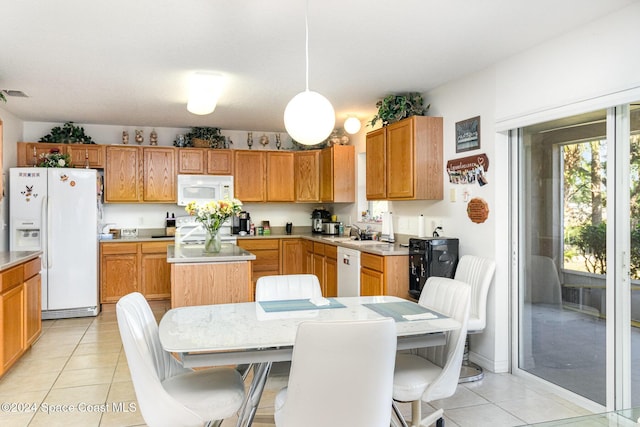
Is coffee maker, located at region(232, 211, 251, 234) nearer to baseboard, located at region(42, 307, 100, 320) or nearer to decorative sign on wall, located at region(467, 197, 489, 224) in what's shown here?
baseboard, located at region(42, 307, 100, 320)

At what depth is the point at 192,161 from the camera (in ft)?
20.4

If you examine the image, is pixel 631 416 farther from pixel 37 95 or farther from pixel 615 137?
pixel 37 95

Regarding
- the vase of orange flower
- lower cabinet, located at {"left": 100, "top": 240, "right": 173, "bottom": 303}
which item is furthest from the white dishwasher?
lower cabinet, located at {"left": 100, "top": 240, "right": 173, "bottom": 303}

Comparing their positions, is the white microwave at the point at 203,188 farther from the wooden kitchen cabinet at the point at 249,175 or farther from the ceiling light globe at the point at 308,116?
the ceiling light globe at the point at 308,116

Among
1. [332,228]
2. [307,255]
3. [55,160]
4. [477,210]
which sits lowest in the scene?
[307,255]

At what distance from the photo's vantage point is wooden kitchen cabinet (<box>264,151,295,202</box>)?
655 centimetres

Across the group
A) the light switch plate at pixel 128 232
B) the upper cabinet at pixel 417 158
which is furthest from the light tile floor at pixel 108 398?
the light switch plate at pixel 128 232

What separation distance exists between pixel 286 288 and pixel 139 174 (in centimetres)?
399

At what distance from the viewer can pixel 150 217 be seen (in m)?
6.43

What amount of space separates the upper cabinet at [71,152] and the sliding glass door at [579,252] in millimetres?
4906

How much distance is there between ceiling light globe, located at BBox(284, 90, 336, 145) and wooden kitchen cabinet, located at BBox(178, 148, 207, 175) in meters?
4.16

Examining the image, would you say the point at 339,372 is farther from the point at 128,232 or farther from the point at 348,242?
the point at 128,232

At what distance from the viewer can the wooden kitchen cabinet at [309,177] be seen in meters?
6.54

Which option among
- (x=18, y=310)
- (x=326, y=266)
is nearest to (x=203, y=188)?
(x=326, y=266)
